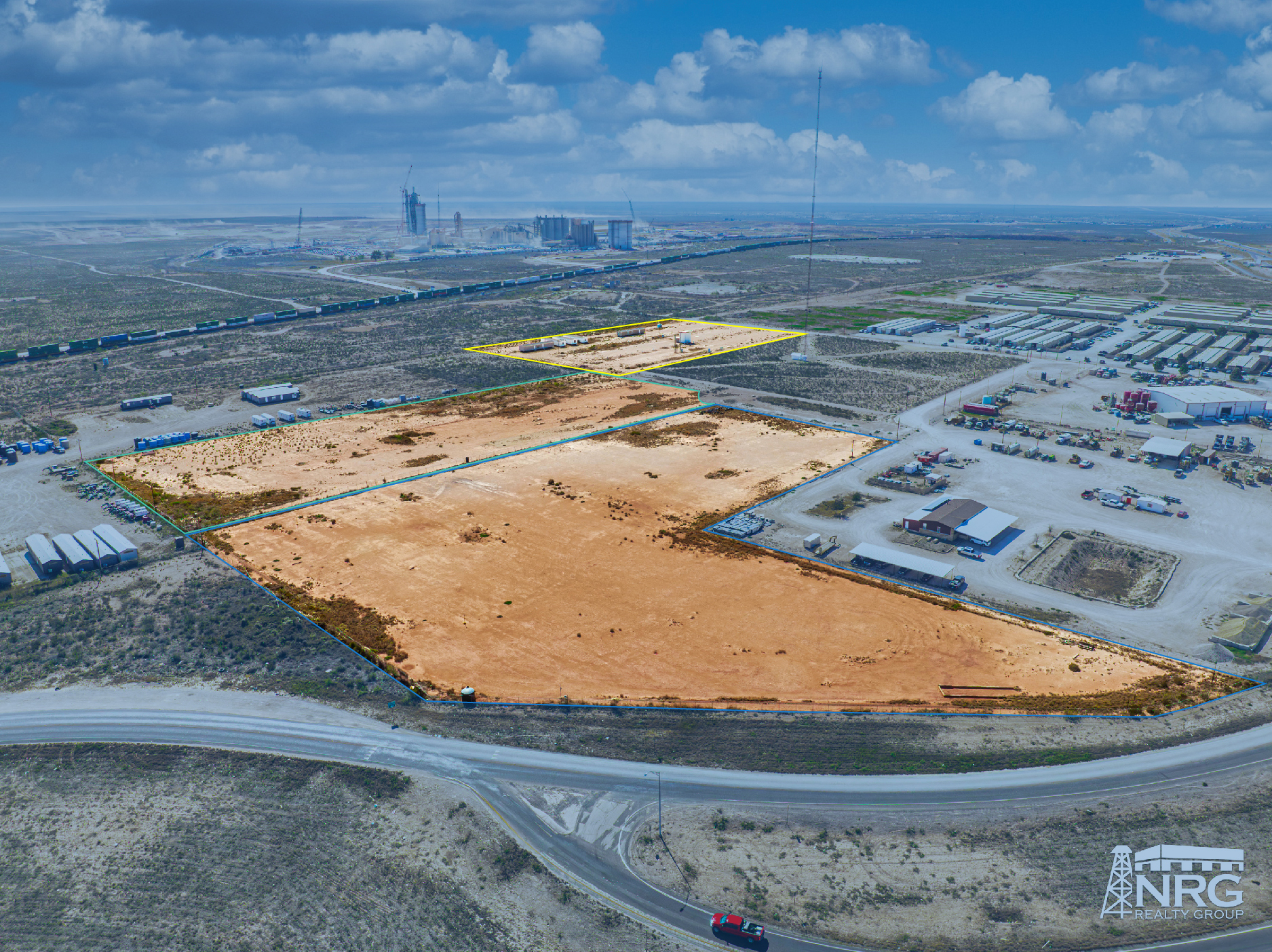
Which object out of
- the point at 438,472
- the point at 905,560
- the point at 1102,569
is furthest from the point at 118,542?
the point at 1102,569

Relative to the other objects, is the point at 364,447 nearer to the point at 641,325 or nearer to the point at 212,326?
the point at 641,325

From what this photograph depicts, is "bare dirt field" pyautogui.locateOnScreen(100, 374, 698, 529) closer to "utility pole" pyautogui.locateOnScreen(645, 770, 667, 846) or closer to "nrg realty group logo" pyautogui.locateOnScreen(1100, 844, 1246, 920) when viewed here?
"utility pole" pyautogui.locateOnScreen(645, 770, 667, 846)

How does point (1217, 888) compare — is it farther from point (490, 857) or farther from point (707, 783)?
point (490, 857)

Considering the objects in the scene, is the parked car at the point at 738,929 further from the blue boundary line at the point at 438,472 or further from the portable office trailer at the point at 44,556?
the portable office trailer at the point at 44,556

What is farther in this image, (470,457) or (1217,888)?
(470,457)

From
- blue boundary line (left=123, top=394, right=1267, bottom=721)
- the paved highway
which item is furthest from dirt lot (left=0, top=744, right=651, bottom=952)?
blue boundary line (left=123, top=394, right=1267, bottom=721)

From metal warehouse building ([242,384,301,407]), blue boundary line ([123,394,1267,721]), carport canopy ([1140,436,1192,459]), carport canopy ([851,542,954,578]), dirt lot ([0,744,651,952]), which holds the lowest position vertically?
dirt lot ([0,744,651,952])

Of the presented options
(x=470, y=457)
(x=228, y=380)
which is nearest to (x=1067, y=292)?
(x=470, y=457)
